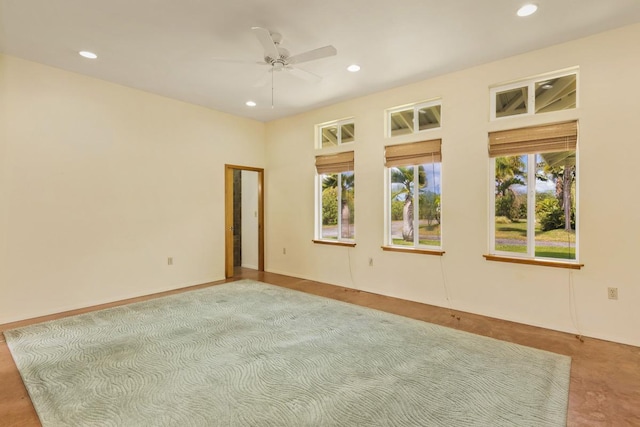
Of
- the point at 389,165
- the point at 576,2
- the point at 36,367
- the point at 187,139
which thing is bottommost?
the point at 36,367

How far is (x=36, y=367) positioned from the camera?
2.57 metres

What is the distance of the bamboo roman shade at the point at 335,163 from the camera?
5285 mm

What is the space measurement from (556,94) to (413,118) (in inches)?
66.4

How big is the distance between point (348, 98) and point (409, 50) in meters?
1.74

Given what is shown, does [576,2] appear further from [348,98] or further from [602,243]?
[348,98]

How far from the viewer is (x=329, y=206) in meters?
5.80

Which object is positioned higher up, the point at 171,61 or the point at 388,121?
the point at 171,61

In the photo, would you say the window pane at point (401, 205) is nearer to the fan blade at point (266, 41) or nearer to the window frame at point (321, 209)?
the window frame at point (321, 209)

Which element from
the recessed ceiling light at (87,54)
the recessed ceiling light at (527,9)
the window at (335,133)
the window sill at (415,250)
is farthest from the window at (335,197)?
the recessed ceiling light at (87,54)

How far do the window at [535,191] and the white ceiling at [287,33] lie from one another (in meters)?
1.01

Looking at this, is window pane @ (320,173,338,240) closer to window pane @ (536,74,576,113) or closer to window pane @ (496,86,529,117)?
window pane @ (496,86,529,117)

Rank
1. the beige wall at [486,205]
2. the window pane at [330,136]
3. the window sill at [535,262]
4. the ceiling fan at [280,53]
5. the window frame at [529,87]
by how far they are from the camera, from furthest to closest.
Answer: the window pane at [330,136]
the window frame at [529,87]
the window sill at [535,262]
the beige wall at [486,205]
the ceiling fan at [280,53]

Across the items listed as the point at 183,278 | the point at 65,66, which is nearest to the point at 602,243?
the point at 183,278

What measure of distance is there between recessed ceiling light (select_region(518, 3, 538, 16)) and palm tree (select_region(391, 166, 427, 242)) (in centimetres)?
210
